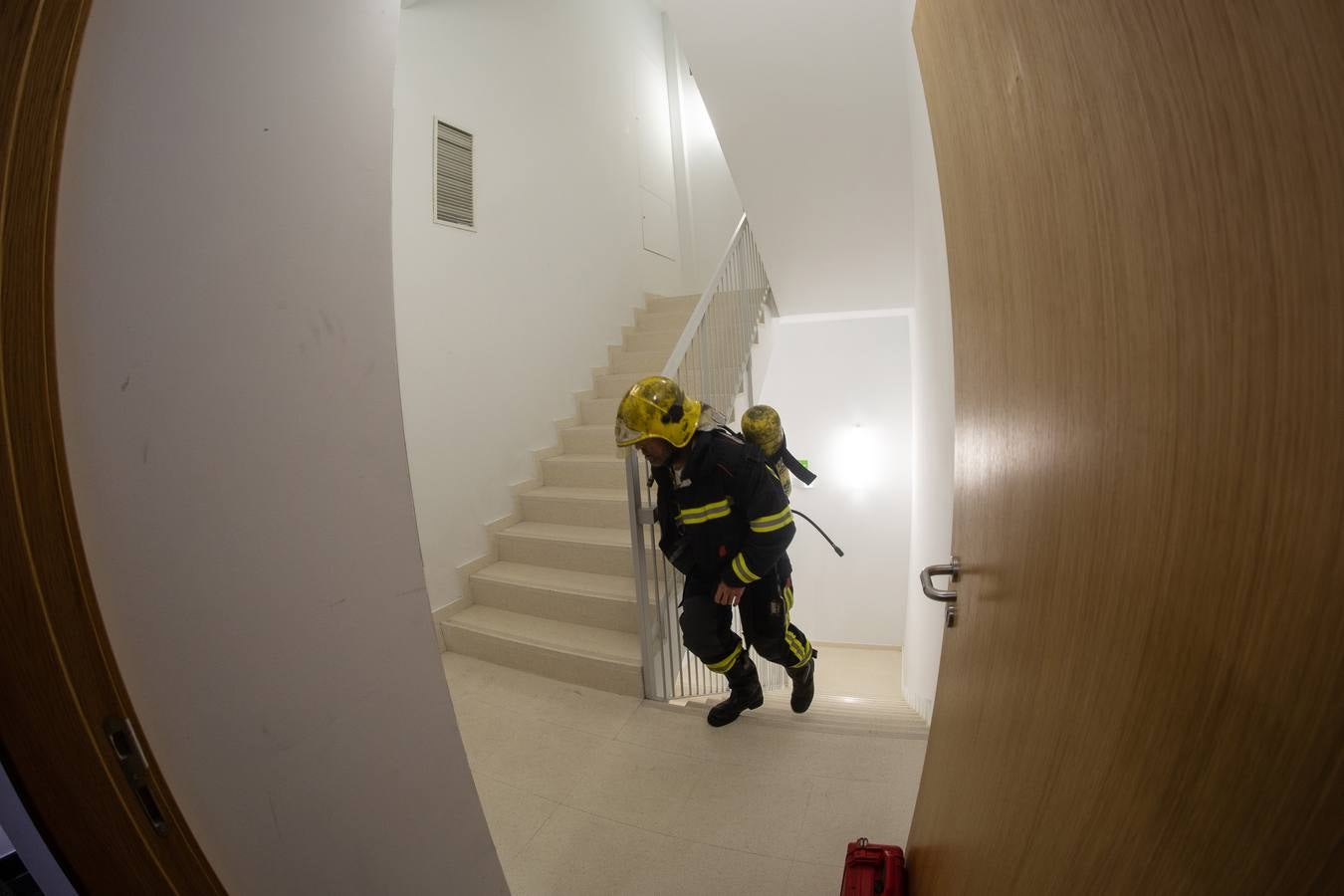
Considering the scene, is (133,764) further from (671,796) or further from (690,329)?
(690,329)

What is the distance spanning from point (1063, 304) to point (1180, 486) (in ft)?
0.96

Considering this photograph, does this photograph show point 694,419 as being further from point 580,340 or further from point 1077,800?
point 580,340

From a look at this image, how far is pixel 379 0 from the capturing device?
1067mm

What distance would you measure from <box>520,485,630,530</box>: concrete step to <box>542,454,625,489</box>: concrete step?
59mm

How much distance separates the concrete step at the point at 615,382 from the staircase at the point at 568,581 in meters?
0.13

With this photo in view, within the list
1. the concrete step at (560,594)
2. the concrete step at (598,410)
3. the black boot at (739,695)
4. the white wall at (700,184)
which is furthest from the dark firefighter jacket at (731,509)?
the white wall at (700,184)

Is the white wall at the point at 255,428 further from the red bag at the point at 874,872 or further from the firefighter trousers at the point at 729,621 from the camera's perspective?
the firefighter trousers at the point at 729,621

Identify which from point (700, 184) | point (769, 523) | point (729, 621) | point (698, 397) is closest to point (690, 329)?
point (698, 397)

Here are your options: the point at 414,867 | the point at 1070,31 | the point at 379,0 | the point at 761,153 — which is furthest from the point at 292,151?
the point at 761,153

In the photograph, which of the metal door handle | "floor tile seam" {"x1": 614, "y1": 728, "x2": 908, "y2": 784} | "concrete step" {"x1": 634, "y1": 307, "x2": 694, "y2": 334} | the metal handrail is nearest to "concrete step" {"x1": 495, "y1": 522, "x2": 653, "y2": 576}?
"floor tile seam" {"x1": 614, "y1": 728, "x2": 908, "y2": 784}

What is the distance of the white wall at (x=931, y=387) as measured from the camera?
7.41ft

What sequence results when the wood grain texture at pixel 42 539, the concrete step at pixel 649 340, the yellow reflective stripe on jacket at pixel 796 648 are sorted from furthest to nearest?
the concrete step at pixel 649 340
the yellow reflective stripe on jacket at pixel 796 648
the wood grain texture at pixel 42 539

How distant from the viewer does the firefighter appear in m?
2.24

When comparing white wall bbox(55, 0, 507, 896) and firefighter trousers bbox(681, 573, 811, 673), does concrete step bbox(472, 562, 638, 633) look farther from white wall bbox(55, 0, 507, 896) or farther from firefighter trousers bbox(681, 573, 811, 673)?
white wall bbox(55, 0, 507, 896)
